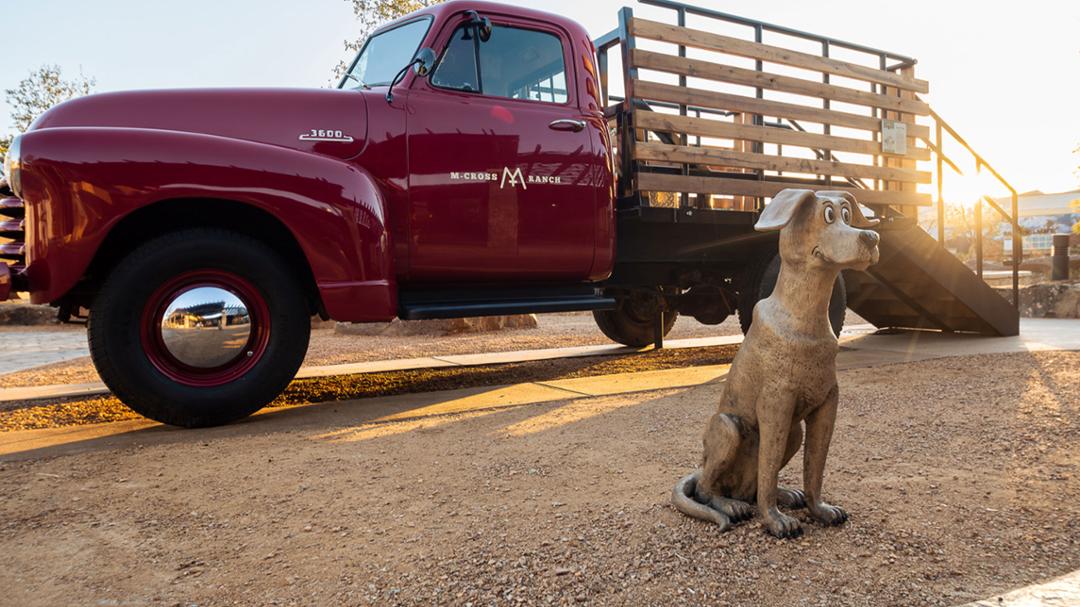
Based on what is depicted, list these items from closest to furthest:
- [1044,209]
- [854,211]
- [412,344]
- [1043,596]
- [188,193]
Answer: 1. [1043,596]
2. [854,211]
3. [188,193]
4. [412,344]
5. [1044,209]

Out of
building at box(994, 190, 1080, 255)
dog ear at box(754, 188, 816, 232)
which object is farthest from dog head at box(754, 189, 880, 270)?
building at box(994, 190, 1080, 255)

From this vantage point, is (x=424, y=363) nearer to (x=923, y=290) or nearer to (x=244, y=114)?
(x=244, y=114)

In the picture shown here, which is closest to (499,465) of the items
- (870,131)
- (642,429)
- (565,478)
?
(565,478)

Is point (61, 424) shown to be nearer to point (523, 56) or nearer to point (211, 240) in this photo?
point (211, 240)

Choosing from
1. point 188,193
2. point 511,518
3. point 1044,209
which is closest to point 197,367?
point 188,193

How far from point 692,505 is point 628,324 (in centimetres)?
486

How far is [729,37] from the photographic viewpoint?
5816mm

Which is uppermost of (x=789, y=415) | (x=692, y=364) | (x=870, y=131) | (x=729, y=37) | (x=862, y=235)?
(x=729, y=37)

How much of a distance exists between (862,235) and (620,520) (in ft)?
3.61

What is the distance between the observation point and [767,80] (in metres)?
6.00

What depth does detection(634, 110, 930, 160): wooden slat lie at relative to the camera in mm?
5264

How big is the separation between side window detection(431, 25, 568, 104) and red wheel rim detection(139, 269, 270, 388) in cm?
174

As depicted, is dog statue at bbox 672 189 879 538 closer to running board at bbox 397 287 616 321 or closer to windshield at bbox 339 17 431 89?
running board at bbox 397 287 616 321

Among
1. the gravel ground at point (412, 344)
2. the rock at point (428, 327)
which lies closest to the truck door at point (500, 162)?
the gravel ground at point (412, 344)
